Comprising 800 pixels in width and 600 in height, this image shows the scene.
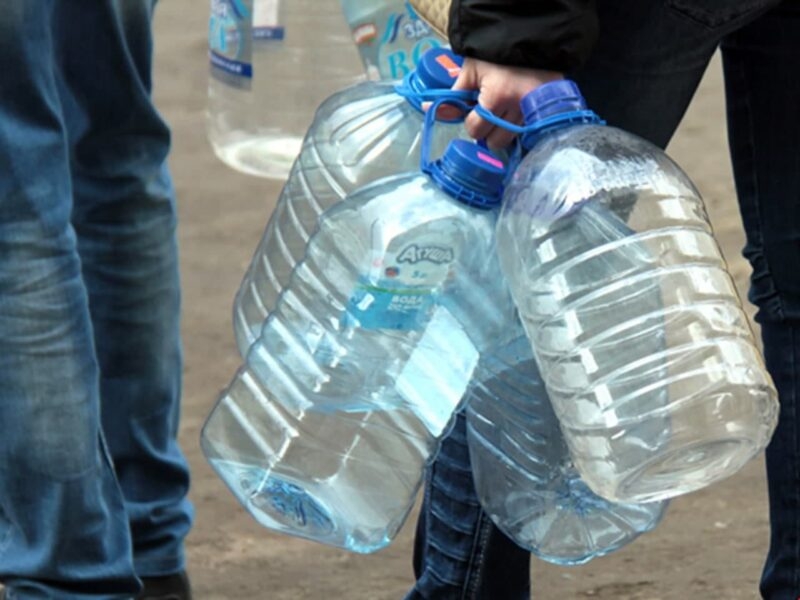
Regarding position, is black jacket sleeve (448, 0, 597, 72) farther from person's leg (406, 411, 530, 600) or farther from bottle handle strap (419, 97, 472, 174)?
person's leg (406, 411, 530, 600)

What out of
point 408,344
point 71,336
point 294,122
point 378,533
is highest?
point 408,344

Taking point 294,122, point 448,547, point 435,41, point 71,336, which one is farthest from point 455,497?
point 294,122

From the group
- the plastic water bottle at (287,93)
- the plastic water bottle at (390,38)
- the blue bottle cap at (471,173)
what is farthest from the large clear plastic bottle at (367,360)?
the plastic water bottle at (287,93)

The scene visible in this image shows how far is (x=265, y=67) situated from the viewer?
446 centimetres

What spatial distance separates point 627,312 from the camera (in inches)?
88.4

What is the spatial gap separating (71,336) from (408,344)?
52 cm

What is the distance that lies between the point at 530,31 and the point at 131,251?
0.95m

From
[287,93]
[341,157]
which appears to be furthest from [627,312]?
[287,93]

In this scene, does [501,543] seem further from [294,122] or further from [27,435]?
[294,122]

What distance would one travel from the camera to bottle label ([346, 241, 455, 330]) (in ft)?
7.29

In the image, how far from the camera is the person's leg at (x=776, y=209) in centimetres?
236

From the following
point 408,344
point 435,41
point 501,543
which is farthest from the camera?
point 435,41

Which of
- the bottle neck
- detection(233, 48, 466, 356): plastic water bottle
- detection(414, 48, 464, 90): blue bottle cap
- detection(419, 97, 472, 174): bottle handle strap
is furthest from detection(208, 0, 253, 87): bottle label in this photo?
the bottle neck

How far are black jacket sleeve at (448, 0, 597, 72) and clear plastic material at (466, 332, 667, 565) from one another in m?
0.50
